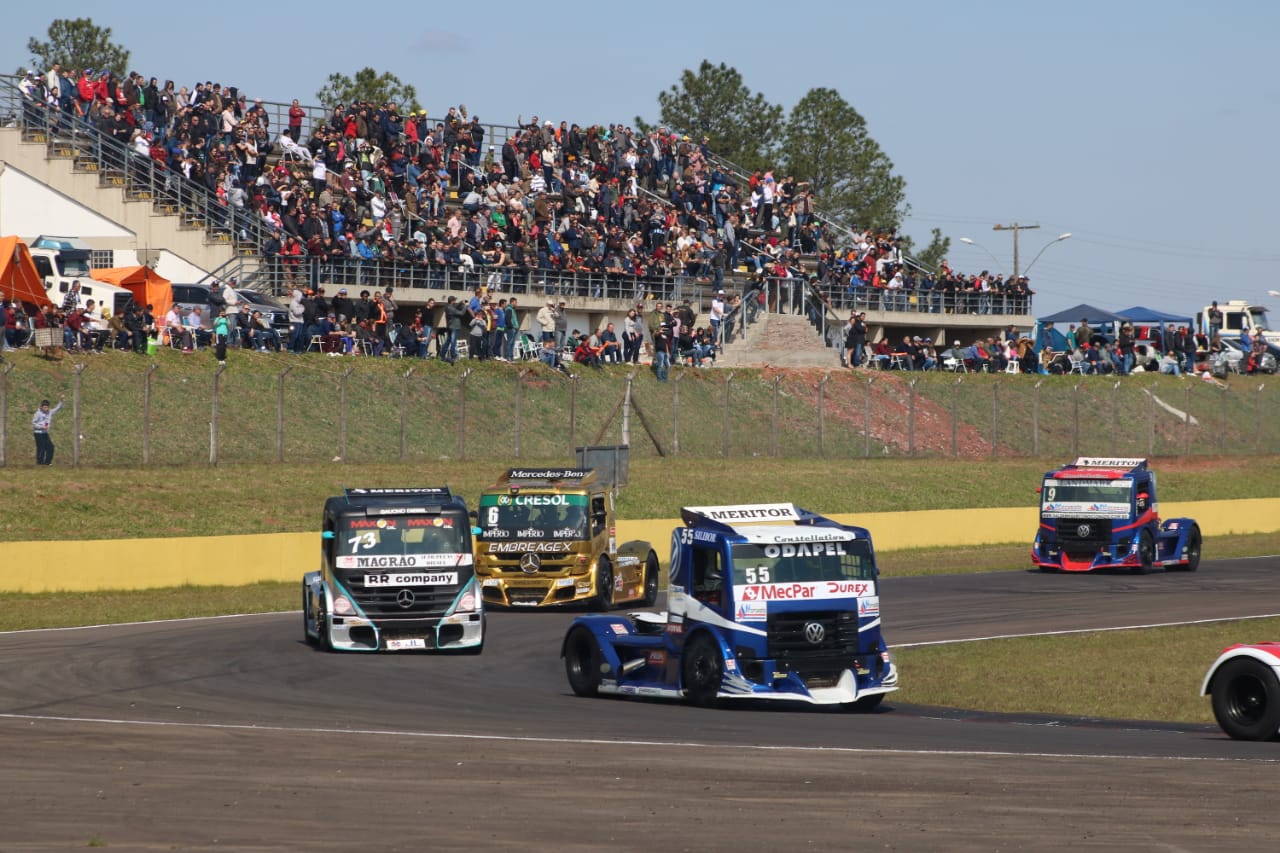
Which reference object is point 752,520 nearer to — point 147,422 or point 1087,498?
point 147,422

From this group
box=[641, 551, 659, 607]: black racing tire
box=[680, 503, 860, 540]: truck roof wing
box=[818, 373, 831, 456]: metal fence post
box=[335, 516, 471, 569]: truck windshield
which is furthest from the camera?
box=[818, 373, 831, 456]: metal fence post

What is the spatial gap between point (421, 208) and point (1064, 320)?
1364 inches

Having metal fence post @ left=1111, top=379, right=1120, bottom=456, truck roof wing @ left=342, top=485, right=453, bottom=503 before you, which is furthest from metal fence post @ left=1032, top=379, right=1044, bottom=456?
truck roof wing @ left=342, top=485, right=453, bottom=503

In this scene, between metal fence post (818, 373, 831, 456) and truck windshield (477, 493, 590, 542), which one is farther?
metal fence post (818, 373, 831, 456)

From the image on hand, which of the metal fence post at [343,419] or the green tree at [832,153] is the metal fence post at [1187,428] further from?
the green tree at [832,153]

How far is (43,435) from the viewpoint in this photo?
1310 inches

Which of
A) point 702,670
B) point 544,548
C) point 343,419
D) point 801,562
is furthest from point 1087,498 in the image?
point 702,670

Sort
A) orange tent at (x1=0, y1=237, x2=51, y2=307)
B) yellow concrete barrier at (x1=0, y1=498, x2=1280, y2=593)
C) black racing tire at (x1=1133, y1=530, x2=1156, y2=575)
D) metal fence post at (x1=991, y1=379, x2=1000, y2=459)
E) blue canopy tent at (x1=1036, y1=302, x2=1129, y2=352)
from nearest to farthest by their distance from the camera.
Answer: yellow concrete barrier at (x1=0, y1=498, x2=1280, y2=593), black racing tire at (x1=1133, y1=530, x2=1156, y2=575), orange tent at (x1=0, y1=237, x2=51, y2=307), metal fence post at (x1=991, y1=379, x2=1000, y2=459), blue canopy tent at (x1=1036, y1=302, x2=1129, y2=352)

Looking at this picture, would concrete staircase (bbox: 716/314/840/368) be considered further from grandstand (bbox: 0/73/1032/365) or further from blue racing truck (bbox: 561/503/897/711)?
blue racing truck (bbox: 561/503/897/711)

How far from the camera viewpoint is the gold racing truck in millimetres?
27469

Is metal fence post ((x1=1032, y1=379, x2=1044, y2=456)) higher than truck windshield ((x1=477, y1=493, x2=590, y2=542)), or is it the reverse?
metal fence post ((x1=1032, y1=379, x2=1044, y2=456))

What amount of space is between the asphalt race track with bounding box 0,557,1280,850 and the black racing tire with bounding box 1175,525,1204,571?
1710 cm

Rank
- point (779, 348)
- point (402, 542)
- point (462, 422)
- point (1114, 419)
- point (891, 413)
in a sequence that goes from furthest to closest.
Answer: point (779, 348)
point (1114, 419)
point (891, 413)
point (462, 422)
point (402, 542)

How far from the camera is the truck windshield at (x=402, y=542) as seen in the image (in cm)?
2177
